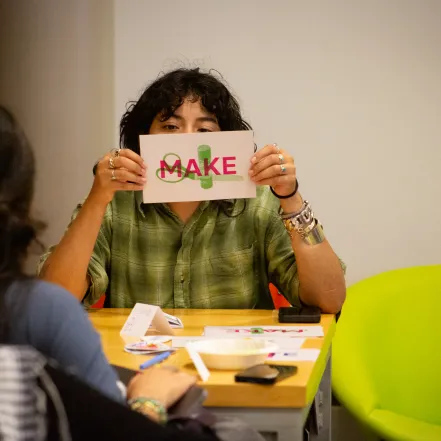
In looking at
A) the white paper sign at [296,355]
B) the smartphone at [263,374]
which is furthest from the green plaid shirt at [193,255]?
the smartphone at [263,374]

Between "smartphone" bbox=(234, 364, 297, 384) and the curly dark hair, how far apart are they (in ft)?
3.70

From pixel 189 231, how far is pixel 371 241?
107 cm

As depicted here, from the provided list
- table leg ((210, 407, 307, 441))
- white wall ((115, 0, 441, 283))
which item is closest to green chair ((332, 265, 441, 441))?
white wall ((115, 0, 441, 283))

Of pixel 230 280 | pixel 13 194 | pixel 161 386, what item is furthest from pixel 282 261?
pixel 13 194

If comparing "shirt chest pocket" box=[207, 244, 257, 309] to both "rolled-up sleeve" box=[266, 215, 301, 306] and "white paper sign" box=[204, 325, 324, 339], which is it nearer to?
"rolled-up sleeve" box=[266, 215, 301, 306]

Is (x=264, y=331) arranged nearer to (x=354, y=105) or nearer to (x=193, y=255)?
(x=193, y=255)

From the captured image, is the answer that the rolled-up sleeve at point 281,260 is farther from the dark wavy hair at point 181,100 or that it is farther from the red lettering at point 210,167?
the red lettering at point 210,167

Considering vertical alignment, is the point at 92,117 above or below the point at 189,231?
above

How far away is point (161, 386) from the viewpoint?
1319 millimetres

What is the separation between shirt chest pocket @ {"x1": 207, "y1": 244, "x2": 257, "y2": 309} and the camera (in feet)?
7.97

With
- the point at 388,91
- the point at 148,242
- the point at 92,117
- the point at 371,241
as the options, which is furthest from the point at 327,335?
the point at 92,117

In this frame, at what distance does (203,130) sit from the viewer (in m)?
2.44

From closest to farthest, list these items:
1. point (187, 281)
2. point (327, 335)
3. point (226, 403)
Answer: point (226, 403) → point (327, 335) → point (187, 281)

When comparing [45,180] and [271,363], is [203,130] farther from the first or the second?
[45,180]
